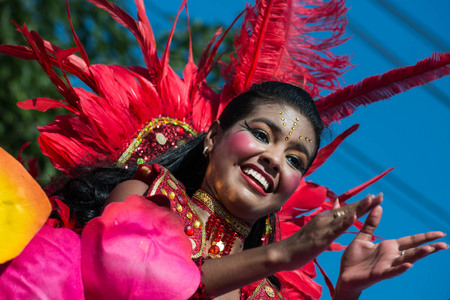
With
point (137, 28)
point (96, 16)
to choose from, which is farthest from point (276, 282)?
point (96, 16)

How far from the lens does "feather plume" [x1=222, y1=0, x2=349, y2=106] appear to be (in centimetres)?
310

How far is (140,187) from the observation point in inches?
92.1

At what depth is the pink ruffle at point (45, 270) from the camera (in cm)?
179

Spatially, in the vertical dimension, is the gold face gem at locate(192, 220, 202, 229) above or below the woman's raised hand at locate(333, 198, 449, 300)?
below

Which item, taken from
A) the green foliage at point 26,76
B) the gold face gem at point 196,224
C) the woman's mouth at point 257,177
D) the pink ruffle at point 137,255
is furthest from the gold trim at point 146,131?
the green foliage at point 26,76

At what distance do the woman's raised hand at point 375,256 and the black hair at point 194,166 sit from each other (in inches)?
27.6

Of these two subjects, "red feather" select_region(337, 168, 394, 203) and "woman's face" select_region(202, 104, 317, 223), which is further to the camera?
"red feather" select_region(337, 168, 394, 203)

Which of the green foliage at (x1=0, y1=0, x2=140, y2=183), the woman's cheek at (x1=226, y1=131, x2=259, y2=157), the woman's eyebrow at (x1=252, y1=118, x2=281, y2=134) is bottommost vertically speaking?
the green foliage at (x1=0, y1=0, x2=140, y2=183)

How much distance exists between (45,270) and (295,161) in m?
1.07

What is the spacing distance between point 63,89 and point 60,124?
155 mm

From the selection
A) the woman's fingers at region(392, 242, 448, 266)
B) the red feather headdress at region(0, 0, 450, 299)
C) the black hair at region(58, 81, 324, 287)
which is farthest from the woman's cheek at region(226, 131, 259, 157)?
the woman's fingers at region(392, 242, 448, 266)

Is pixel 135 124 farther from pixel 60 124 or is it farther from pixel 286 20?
pixel 286 20

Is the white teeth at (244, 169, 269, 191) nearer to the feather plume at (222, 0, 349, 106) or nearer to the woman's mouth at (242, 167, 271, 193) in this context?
the woman's mouth at (242, 167, 271, 193)

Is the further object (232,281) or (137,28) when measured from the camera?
(137,28)
